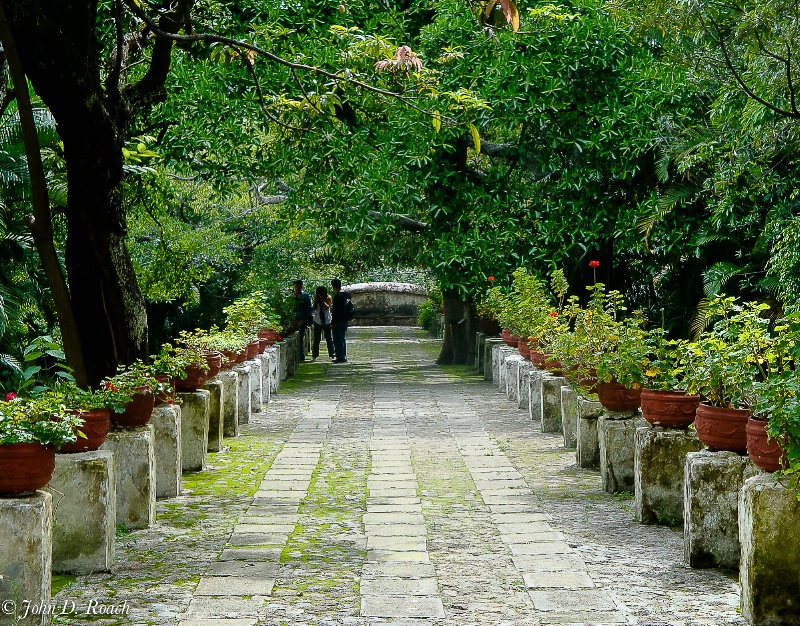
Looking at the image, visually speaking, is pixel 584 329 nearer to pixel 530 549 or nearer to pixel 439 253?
pixel 530 549

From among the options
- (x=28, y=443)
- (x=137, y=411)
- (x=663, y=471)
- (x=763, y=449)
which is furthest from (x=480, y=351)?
(x=28, y=443)

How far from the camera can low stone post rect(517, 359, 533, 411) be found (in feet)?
44.6

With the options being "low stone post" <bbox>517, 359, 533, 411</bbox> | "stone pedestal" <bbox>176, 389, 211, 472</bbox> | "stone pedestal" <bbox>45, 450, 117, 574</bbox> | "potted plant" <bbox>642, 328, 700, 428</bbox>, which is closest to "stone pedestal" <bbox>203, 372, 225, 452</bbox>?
"stone pedestal" <bbox>176, 389, 211, 472</bbox>

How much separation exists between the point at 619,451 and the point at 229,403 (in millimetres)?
4750

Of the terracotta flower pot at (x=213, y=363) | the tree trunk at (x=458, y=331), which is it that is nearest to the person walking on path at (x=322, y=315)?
the tree trunk at (x=458, y=331)

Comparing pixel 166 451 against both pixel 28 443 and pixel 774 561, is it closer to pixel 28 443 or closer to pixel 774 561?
pixel 28 443

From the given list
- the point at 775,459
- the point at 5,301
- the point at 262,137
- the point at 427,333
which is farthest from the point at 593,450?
the point at 427,333

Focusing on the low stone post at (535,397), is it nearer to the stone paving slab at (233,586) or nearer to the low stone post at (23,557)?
the stone paving slab at (233,586)

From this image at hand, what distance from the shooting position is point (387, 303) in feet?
122

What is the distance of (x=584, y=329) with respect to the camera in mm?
9508

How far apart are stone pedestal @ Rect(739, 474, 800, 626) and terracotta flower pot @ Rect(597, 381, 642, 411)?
308 cm

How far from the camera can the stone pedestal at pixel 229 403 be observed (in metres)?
11.3

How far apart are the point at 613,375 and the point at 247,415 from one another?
5678 mm

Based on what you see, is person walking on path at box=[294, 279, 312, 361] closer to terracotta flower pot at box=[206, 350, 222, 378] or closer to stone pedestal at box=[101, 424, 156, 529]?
terracotta flower pot at box=[206, 350, 222, 378]
